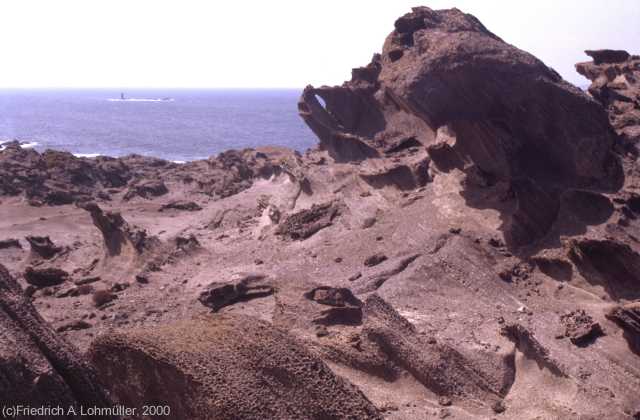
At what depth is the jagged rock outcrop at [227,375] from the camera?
573cm

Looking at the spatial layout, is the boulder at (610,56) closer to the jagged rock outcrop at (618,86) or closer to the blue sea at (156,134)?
the jagged rock outcrop at (618,86)

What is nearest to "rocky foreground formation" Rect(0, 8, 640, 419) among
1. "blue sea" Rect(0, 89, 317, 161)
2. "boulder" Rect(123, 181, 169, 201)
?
"boulder" Rect(123, 181, 169, 201)

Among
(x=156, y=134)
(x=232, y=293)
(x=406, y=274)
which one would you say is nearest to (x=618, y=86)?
(x=406, y=274)

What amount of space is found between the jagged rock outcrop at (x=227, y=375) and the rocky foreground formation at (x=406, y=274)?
18 mm

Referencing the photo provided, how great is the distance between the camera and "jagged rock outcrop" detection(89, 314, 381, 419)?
5727 millimetres

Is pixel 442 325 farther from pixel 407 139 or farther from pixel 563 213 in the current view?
pixel 407 139

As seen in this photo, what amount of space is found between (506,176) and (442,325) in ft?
13.5

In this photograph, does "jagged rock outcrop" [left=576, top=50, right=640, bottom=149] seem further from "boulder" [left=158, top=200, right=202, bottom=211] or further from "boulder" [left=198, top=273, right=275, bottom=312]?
"boulder" [left=158, top=200, right=202, bottom=211]

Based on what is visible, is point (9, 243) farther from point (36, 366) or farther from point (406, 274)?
point (36, 366)

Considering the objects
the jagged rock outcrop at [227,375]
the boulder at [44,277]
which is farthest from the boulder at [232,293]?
the jagged rock outcrop at [227,375]

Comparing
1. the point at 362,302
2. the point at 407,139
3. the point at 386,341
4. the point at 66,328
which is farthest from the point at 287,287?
the point at 407,139

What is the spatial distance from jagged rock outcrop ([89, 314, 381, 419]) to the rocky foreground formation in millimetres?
18

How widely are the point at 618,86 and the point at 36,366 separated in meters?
16.1

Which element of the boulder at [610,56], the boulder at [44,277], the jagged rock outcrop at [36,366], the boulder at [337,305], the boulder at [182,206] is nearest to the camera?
the jagged rock outcrop at [36,366]
